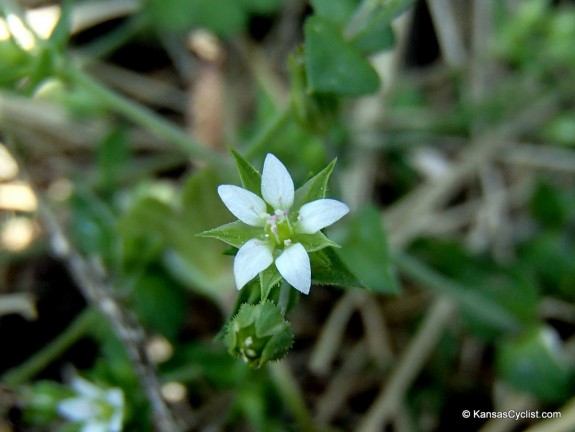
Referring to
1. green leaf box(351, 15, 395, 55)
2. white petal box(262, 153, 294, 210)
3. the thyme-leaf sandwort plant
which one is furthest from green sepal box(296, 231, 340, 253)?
green leaf box(351, 15, 395, 55)

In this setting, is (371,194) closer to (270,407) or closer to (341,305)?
(341,305)

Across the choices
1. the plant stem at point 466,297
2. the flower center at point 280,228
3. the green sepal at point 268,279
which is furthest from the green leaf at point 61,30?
the plant stem at point 466,297

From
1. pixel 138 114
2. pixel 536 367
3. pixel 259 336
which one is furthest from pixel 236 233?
pixel 536 367

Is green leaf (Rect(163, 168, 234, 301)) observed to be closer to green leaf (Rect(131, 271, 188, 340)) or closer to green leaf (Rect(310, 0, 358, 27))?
green leaf (Rect(131, 271, 188, 340))

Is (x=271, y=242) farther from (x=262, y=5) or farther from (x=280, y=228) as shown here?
(x=262, y=5)

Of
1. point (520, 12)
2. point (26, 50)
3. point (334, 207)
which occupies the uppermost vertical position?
point (26, 50)

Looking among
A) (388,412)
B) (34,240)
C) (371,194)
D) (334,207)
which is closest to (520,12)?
(371,194)
